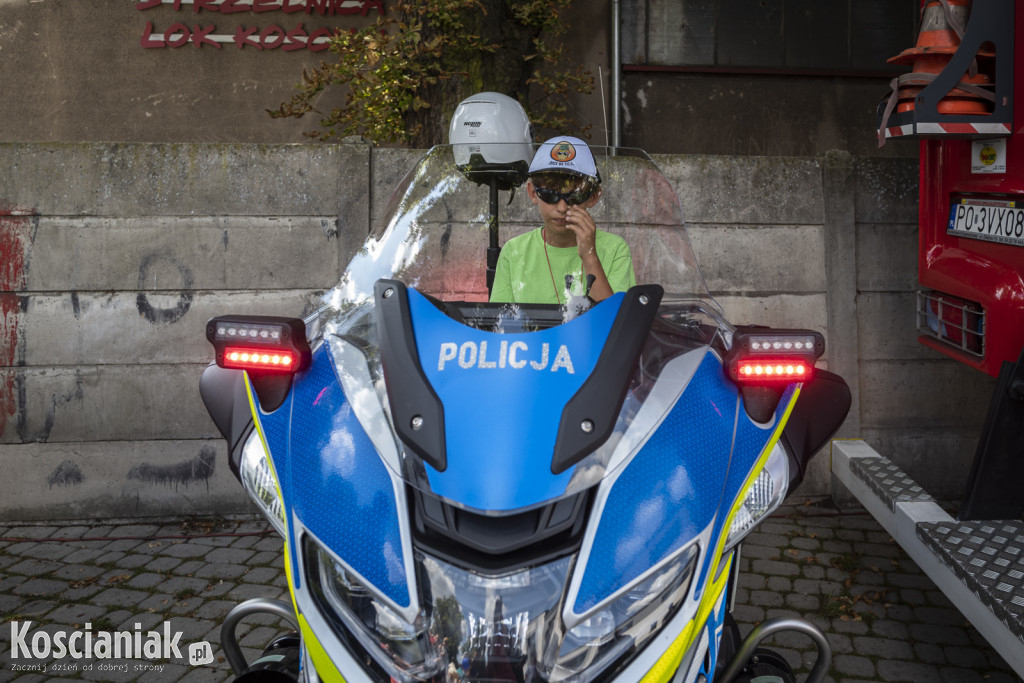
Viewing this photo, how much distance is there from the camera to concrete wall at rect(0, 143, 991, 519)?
452 cm

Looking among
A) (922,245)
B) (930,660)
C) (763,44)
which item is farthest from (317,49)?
(930,660)

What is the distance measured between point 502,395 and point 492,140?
1.27 m

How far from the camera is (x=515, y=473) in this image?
5.04 ft

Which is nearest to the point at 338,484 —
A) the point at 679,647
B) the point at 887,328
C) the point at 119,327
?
the point at 679,647

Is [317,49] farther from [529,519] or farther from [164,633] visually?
A: [529,519]

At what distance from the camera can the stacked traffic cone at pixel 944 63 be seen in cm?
345

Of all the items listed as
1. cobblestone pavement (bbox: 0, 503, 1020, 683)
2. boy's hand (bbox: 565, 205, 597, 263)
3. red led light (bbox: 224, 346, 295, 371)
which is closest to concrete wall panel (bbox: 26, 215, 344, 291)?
cobblestone pavement (bbox: 0, 503, 1020, 683)

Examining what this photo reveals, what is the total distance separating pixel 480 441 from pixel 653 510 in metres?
0.35

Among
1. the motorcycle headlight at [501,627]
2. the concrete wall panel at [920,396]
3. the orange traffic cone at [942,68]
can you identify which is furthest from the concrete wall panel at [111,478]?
the orange traffic cone at [942,68]

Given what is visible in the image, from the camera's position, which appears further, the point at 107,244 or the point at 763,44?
the point at 763,44

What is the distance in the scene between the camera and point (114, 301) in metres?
4.54

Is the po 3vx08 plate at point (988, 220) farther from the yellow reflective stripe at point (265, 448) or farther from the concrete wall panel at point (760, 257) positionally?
the yellow reflective stripe at point (265, 448)

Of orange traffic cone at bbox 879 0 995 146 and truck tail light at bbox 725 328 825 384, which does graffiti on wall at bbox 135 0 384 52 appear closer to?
orange traffic cone at bbox 879 0 995 146

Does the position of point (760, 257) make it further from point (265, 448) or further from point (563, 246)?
point (265, 448)
